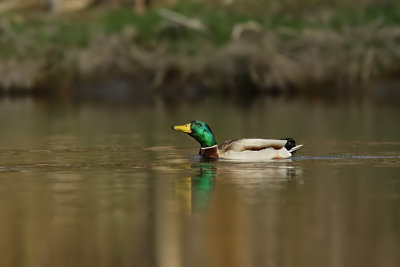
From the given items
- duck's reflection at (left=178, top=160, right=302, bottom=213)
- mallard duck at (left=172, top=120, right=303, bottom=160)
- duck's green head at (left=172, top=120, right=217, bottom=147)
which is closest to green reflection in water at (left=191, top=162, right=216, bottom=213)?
duck's reflection at (left=178, top=160, right=302, bottom=213)

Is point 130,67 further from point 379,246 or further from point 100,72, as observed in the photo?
point 379,246

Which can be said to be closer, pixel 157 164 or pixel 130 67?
pixel 157 164

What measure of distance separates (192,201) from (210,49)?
23317mm

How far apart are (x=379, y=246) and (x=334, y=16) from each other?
2669 cm

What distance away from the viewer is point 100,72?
34500mm

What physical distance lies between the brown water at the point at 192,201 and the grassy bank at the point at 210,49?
12.8m

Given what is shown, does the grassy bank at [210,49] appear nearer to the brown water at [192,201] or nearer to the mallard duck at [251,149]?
the brown water at [192,201]

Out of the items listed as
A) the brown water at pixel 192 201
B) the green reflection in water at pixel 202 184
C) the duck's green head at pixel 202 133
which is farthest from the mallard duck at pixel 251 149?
the green reflection in water at pixel 202 184

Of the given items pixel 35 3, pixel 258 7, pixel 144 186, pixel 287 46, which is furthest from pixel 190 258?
pixel 35 3

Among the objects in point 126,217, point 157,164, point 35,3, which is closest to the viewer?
point 126,217

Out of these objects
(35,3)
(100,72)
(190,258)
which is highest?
(35,3)

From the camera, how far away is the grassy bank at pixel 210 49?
3250 cm

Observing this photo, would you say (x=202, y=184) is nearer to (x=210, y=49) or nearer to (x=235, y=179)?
(x=235, y=179)

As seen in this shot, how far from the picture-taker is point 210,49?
33.7 m
